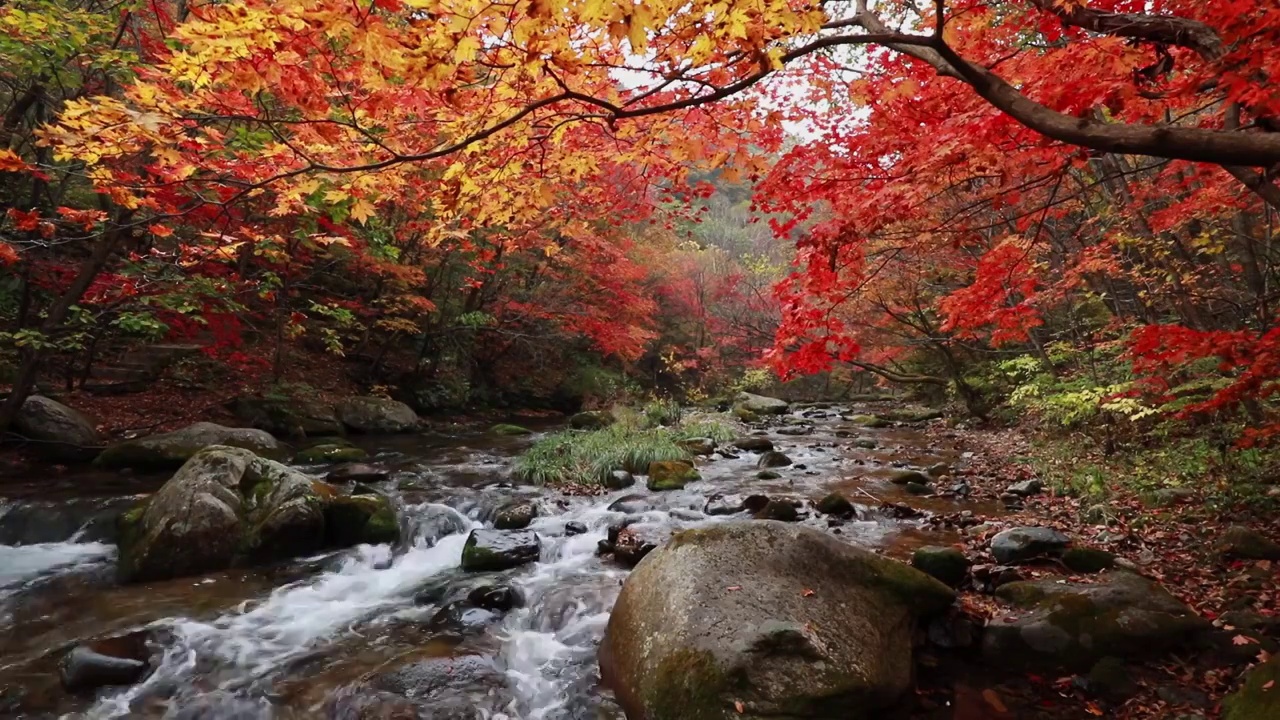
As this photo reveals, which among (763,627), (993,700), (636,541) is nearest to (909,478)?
(636,541)

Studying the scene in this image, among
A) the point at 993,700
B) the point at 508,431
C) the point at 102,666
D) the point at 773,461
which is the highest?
the point at 508,431

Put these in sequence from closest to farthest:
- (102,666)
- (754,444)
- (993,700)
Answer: (993,700)
(102,666)
(754,444)

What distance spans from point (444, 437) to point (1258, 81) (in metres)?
13.3

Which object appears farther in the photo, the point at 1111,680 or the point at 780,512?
the point at 780,512

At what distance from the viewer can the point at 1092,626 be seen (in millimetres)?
4020

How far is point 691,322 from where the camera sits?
24.4 metres

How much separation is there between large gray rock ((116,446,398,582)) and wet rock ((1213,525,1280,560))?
25.8ft

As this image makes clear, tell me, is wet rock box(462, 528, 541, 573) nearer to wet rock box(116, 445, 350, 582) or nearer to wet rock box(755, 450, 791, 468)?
wet rock box(116, 445, 350, 582)

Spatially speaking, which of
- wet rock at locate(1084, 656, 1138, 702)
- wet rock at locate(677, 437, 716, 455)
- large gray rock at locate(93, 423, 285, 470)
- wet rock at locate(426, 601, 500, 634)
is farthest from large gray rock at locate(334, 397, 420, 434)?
wet rock at locate(1084, 656, 1138, 702)

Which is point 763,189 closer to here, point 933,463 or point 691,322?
point 933,463

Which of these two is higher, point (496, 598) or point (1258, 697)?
point (1258, 697)

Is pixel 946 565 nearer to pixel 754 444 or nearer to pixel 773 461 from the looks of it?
→ pixel 773 461

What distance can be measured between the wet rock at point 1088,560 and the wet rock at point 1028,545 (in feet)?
0.81

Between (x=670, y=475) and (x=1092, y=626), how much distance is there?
19.6ft
